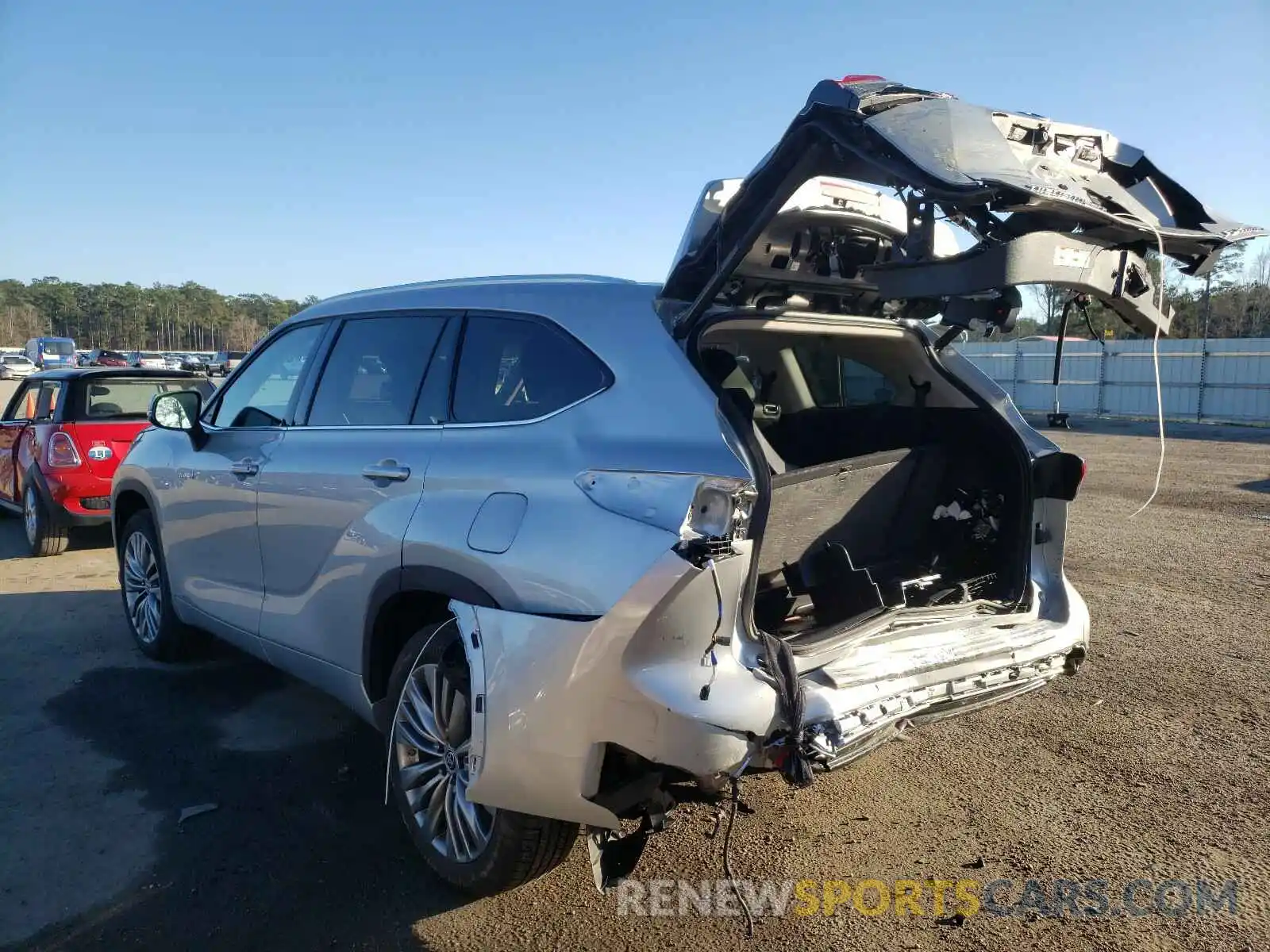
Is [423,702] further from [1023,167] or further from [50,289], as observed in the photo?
[50,289]

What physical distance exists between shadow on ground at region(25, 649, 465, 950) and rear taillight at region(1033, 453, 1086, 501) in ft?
9.07

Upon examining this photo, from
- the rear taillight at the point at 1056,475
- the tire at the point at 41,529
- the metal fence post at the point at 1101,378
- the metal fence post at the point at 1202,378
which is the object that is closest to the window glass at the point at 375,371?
the rear taillight at the point at 1056,475

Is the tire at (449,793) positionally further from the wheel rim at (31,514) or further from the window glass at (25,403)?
the window glass at (25,403)

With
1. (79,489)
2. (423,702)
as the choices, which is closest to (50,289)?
(79,489)

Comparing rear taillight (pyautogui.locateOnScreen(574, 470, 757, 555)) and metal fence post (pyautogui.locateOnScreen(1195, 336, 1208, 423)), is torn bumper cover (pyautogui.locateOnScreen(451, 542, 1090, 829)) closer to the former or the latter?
rear taillight (pyautogui.locateOnScreen(574, 470, 757, 555))

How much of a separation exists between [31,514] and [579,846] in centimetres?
724

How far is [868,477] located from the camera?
3.94 metres

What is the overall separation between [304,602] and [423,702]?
882mm

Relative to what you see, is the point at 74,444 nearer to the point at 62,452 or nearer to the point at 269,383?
the point at 62,452

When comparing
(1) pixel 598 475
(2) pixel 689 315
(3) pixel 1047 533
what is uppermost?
(2) pixel 689 315

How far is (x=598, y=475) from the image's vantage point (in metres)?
2.58

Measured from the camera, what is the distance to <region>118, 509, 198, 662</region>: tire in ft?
16.3

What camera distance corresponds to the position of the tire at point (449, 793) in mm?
2721

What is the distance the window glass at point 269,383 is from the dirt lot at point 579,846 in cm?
146
